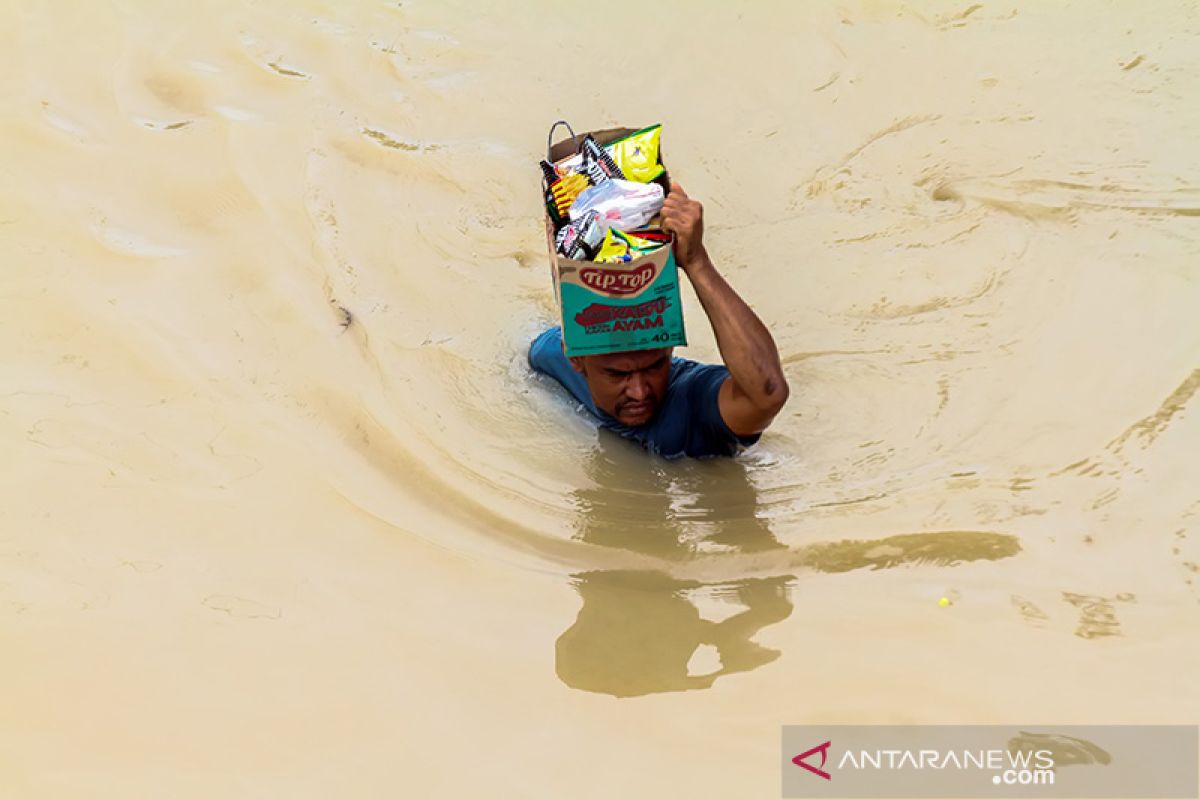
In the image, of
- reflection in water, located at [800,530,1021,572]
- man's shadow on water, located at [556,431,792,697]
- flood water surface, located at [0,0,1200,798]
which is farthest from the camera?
reflection in water, located at [800,530,1021,572]

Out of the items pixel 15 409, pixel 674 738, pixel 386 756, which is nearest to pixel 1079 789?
pixel 674 738

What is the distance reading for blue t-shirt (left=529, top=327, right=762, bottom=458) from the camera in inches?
109

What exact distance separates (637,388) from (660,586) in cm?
56

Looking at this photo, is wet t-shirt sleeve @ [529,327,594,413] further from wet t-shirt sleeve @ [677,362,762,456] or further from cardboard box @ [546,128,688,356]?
cardboard box @ [546,128,688,356]

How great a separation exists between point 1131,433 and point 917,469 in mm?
495

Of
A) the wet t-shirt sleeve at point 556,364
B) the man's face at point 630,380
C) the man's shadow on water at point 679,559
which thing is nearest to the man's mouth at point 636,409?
the man's face at point 630,380

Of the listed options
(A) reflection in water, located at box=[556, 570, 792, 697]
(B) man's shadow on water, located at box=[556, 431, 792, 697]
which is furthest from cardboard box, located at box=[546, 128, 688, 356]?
(A) reflection in water, located at box=[556, 570, 792, 697]

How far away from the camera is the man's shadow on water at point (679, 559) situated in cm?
219

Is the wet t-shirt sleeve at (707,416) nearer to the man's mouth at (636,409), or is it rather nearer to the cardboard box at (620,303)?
the man's mouth at (636,409)

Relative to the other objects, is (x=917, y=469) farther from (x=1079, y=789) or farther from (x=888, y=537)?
(x=1079, y=789)

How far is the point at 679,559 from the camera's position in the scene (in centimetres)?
253

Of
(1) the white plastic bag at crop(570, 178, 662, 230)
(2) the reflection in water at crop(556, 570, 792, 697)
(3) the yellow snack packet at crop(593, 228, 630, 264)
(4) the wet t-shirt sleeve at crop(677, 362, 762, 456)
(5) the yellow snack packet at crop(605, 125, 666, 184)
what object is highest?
(5) the yellow snack packet at crop(605, 125, 666, 184)

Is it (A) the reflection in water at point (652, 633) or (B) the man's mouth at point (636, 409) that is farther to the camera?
(B) the man's mouth at point (636, 409)

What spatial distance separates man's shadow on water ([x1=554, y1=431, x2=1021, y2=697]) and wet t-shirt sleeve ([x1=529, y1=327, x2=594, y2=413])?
0.24 meters
